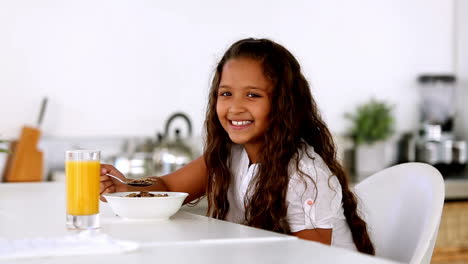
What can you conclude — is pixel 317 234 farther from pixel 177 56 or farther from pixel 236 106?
pixel 177 56

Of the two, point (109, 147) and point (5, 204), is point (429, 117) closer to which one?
point (109, 147)

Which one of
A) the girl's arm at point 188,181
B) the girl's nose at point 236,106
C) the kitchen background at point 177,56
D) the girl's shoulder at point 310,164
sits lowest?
the girl's arm at point 188,181

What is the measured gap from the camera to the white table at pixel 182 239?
0.97 meters

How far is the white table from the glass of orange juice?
3 centimetres

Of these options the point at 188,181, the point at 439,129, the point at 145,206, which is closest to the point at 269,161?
the point at 188,181

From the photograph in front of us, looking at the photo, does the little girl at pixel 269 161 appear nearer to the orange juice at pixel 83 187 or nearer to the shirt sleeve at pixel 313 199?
the shirt sleeve at pixel 313 199

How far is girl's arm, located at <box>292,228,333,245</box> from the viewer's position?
5.16 ft

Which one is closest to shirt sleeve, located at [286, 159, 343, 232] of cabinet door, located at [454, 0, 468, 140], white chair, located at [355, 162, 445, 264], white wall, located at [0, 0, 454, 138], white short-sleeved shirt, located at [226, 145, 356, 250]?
white short-sleeved shirt, located at [226, 145, 356, 250]

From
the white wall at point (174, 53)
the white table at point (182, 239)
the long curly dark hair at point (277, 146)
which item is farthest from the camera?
the white wall at point (174, 53)

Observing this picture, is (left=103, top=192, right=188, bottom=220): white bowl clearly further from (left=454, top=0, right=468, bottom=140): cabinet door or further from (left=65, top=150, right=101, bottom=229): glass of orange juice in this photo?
(left=454, top=0, right=468, bottom=140): cabinet door

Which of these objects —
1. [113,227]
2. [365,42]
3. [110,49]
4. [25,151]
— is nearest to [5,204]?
[113,227]

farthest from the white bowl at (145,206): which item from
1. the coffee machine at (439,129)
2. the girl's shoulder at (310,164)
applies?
the coffee machine at (439,129)

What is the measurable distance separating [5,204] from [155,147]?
2241mm

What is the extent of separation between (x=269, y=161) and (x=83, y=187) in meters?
0.52
